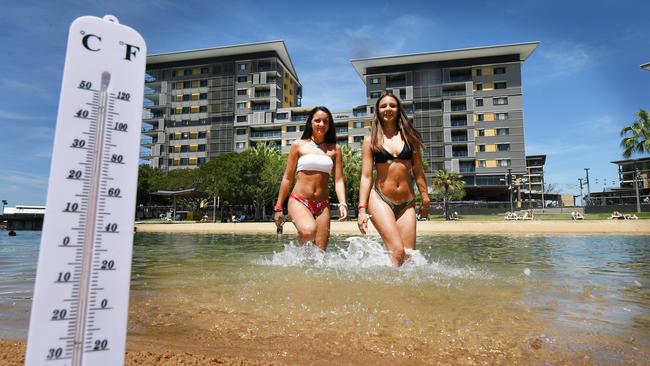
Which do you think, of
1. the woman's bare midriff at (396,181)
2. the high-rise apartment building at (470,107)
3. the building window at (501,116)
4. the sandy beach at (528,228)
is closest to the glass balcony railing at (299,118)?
the high-rise apartment building at (470,107)

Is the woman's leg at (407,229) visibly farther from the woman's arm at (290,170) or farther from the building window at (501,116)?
the building window at (501,116)

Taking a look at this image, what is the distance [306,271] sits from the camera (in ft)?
17.4

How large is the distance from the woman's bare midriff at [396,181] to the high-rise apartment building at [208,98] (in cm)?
7231

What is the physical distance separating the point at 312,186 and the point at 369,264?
4.86 feet

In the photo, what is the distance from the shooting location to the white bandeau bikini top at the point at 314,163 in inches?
235

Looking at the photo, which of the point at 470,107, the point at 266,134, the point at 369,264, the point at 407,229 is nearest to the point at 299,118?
the point at 266,134

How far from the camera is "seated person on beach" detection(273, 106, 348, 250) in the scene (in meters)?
5.92

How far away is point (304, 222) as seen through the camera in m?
5.83

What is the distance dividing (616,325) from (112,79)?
12.0 feet

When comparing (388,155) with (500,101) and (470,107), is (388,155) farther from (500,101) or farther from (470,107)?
(500,101)

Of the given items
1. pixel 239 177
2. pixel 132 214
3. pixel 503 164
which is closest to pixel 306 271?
pixel 132 214

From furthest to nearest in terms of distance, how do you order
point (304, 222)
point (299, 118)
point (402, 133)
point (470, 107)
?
point (299, 118), point (470, 107), point (304, 222), point (402, 133)

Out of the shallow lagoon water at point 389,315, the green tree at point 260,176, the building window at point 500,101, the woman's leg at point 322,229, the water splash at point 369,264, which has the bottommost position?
the shallow lagoon water at point 389,315

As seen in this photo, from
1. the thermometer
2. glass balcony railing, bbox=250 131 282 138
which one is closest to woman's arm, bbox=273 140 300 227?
the thermometer
